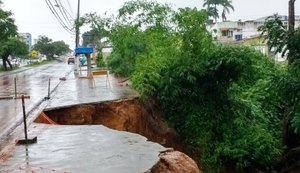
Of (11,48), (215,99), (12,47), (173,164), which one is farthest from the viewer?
(12,47)

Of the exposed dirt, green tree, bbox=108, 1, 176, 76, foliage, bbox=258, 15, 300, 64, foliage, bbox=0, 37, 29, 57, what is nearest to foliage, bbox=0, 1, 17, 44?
foliage, bbox=0, 37, 29, 57

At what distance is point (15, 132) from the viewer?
1106 cm

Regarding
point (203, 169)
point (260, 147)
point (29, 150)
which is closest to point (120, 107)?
point (203, 169)

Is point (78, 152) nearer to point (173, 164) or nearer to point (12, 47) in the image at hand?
point (173, 164)

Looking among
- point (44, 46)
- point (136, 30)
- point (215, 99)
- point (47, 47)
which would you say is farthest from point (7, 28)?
point (47, 47)

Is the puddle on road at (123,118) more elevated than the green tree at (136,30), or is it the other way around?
the green tree at (136,30)

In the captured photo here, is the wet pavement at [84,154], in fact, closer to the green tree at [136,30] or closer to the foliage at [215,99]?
the foliage at [215,99]

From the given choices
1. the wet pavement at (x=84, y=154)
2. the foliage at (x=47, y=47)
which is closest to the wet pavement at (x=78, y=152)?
the wet pavement at (x=84, y=154)

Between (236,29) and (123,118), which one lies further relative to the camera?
(236,29)

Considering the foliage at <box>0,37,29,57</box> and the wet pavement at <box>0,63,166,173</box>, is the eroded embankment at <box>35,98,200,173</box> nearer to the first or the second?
the wet pavement at <box>0,63,166,173</box>

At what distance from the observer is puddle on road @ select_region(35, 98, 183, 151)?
1416 centimetres

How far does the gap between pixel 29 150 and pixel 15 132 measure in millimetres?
2850

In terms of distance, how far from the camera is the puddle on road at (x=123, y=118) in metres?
14.2

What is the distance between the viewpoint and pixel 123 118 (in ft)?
48.7
